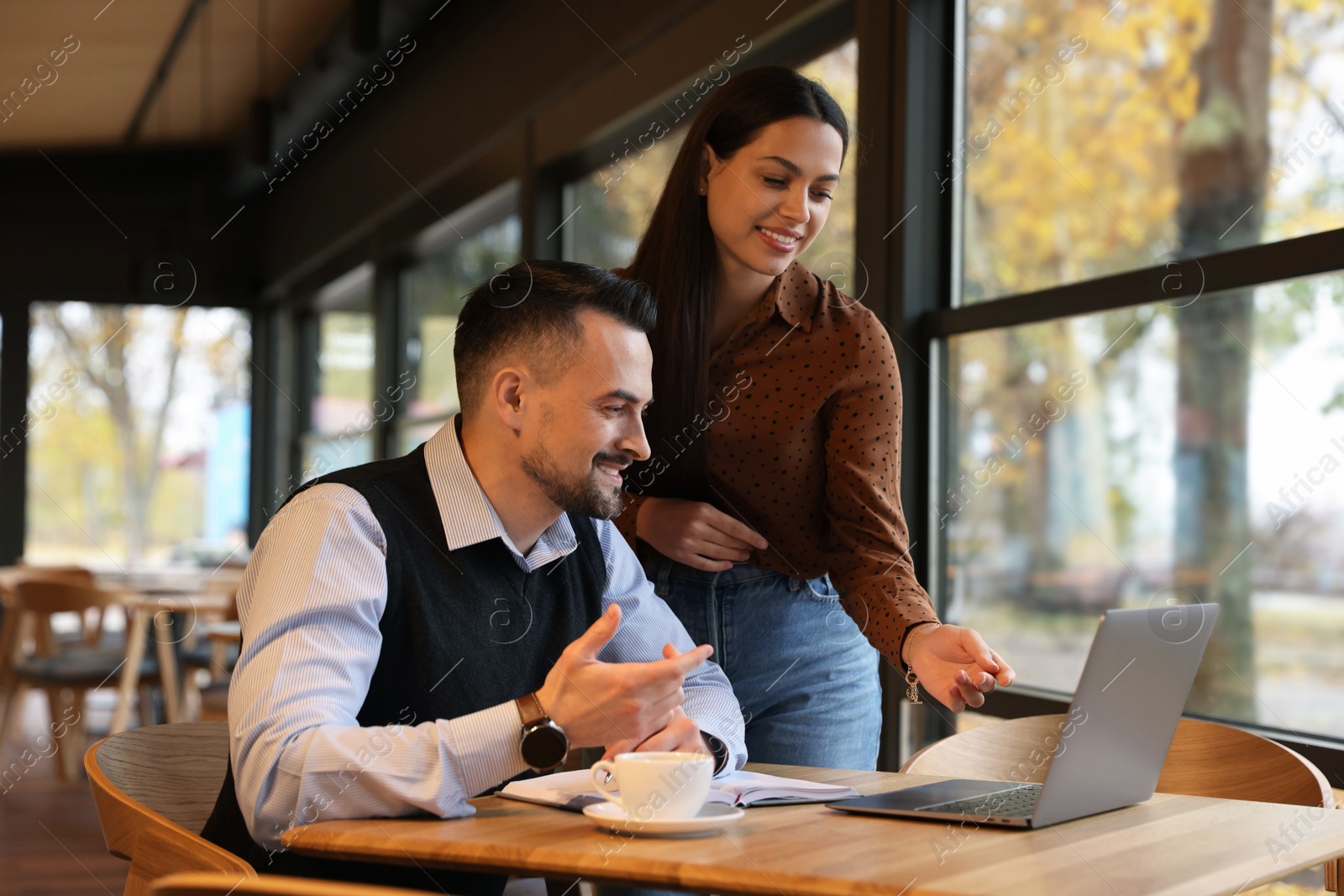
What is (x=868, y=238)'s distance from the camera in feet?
9.53

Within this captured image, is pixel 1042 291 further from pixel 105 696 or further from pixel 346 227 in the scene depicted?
pixel 105 696

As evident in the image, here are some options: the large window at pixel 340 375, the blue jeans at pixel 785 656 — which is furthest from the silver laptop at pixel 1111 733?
the large window at pixel 340 375

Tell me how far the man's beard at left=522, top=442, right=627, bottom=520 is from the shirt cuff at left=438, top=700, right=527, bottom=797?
385 mm

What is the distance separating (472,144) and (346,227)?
1.97 meters

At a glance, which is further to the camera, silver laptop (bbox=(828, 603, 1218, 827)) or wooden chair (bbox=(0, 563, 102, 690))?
wooden chair (bbox=(0, 563, 102, 690))

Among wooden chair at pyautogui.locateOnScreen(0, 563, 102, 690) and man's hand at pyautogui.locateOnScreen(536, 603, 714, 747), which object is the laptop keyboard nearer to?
man's hand at pyautogui.locateOnScreen(536, 603, 714, 747)

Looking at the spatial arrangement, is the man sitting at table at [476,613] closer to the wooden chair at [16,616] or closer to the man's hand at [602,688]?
the man's hand at [602,688]

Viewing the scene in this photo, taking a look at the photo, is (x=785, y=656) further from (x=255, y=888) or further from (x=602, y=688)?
(x=255, y=888)

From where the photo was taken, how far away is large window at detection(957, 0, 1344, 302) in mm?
4266

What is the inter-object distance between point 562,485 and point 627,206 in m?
3.16

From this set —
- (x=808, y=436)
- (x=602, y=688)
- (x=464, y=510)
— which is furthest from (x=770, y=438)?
(x=602, y=688)

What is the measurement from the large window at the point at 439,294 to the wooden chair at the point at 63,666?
166 cm

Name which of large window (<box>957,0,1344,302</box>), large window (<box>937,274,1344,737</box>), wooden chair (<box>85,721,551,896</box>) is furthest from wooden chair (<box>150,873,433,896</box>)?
large window (<box>957,0,1344,302</box>)

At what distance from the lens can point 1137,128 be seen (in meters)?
5.39
